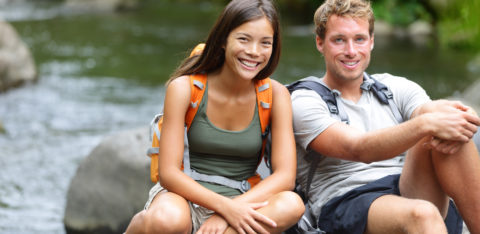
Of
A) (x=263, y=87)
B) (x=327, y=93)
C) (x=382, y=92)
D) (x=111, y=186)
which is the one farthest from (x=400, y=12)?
(x=263, y=87)

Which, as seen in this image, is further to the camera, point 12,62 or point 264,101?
point 12,62

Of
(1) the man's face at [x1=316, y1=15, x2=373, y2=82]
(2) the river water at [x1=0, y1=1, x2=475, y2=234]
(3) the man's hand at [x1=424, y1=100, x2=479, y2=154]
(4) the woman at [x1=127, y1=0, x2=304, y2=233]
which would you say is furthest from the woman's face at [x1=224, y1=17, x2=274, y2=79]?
(2) the river water at [x1=0, y1=1, x2=475, y2=234]

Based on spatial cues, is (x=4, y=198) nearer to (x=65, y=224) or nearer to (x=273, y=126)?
(x=65, y=224)

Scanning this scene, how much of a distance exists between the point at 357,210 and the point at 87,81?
27.8 feet

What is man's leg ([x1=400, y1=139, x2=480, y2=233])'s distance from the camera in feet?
8.95

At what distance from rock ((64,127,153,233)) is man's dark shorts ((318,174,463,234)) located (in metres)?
1.67

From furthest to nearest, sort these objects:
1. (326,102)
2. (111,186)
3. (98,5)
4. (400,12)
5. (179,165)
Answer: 1. (98,5)
2. (400,12)
3. (111,186)
4. (326,102)
5. (179,165)

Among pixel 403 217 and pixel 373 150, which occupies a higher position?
pixel 373 150

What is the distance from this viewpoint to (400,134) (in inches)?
106

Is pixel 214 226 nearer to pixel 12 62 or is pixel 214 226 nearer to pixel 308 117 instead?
pixel 308 117

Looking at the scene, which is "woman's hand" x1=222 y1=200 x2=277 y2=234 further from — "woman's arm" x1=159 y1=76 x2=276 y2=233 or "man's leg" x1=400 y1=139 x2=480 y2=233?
"man's leg" x1=400 y1=139 x2=480 y2=233

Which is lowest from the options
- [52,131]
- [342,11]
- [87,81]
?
[87,81]

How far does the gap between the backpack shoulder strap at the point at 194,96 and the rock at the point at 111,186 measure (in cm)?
146

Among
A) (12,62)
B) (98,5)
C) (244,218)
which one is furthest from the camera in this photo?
(98,5)
